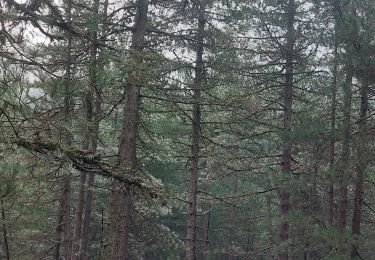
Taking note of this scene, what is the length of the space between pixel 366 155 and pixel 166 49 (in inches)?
212

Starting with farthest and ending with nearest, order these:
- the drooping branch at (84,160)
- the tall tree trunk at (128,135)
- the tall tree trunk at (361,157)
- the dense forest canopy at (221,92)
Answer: the tall tree trunk at (361,157)
the dense forest canopy at (221,92)
the tall tree trunk at (128,135)
the drooping branch at (84,160)

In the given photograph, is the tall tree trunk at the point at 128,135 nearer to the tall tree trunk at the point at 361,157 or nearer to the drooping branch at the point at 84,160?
the drooping branch at the point at 84,160

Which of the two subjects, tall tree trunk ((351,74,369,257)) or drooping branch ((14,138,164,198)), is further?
tall tree trunk ((351,74,369,257))

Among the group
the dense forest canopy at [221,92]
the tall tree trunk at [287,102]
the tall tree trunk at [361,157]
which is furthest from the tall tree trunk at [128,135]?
the tall tree trunk at [287,102]

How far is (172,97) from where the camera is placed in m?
10.1

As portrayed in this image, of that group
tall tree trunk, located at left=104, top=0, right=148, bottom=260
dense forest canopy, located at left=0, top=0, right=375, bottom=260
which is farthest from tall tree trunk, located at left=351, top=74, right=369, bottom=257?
tall tree trunk, located at left=104, top=0, right=148, bottom=260

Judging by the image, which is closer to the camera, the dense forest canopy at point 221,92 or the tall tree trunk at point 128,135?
the tall tree trunk at point 128,135

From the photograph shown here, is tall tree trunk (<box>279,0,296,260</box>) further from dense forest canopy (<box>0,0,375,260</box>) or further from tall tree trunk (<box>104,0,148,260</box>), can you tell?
tall tree trunk (<box>104,0,148,260</box>)

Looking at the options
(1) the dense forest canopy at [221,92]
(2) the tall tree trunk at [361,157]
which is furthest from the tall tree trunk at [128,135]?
(2) the tall tree trunk at [361,157]

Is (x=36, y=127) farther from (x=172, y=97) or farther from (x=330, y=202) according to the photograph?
(x=330, y=202)

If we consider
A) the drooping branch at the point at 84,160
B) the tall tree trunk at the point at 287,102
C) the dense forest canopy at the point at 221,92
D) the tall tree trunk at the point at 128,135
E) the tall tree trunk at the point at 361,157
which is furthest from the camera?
the tall tree trunk at the point at 287,102

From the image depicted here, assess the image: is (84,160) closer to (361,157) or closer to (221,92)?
(361,157)

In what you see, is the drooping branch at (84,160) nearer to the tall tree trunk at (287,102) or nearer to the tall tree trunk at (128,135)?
the tall tree trunk at (128,135)

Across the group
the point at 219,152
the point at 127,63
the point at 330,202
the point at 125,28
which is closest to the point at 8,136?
the point at 127,63
